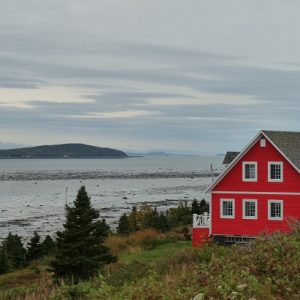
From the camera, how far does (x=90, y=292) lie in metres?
9.82

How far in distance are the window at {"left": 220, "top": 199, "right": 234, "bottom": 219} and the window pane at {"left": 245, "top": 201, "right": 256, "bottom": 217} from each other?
0.85 m

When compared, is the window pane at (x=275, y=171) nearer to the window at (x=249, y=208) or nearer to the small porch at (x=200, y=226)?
the window at (x=249, y=208)

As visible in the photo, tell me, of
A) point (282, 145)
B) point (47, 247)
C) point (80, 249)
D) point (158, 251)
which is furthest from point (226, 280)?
point (47, 247)

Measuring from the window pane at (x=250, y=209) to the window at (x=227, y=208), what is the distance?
2.79 ft

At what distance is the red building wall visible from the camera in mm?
32719

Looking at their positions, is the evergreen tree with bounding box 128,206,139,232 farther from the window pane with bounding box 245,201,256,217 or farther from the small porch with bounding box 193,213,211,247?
the window pane with bounding box 245,201,256,217

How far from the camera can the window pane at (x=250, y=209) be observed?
33750 millimetres

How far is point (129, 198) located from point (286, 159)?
66244 millimetres

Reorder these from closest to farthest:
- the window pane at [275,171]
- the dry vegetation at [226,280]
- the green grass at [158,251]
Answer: the dry vegetation at [226,280] < the green grass at [158,251] < the window pane at [275,171]

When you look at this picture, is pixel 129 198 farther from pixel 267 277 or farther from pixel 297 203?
pixel 267 277

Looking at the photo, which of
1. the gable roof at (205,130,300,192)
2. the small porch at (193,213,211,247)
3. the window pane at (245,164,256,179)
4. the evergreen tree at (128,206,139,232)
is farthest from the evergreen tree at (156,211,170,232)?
the window pane at (245,164,256,179)

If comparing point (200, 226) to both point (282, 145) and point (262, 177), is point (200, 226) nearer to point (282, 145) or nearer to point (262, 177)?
point (262, 177)

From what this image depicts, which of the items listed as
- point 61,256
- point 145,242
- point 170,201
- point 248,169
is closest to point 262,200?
point 248,169

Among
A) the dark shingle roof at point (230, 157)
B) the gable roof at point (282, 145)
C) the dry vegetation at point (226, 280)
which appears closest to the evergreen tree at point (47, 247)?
the gable roof at point (282, 145)
